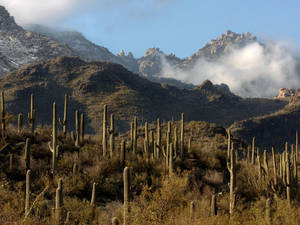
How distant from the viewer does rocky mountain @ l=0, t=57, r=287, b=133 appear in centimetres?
7656

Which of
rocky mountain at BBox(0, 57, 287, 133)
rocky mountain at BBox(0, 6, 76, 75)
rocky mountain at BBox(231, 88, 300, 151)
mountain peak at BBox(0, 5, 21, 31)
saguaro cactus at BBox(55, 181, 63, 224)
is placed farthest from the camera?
mountain peak at BBox(0, 5, 21, 31)

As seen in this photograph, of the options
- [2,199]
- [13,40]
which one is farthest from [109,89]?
[13,40]

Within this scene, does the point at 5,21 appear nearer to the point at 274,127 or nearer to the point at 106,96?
the point at 106,96

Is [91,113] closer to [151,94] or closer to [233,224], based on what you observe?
[151,94]

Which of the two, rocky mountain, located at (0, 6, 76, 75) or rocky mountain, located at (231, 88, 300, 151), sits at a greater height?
rocky mountain, located at (0, 6, 76, 75)

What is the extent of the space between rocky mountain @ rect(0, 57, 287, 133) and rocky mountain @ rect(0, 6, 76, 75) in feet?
166

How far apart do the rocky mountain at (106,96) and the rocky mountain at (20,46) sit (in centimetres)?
5055

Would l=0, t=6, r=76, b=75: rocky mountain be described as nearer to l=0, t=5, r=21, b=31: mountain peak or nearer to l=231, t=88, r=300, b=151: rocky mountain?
l=0, t=5, r=21, b=31: mountain peak

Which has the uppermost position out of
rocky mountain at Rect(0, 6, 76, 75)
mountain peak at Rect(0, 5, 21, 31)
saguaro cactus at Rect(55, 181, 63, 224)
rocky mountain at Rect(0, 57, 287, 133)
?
mountain peak at Rect(0, 5, 21, 31)

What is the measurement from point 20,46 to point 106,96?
92374 millimetres

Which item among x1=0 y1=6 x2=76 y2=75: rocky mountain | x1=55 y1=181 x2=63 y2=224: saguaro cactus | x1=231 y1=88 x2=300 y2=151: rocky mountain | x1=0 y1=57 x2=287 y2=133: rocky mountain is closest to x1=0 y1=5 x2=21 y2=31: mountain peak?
x1=0 y1=6 x2=76 y2=75: rocky mountain

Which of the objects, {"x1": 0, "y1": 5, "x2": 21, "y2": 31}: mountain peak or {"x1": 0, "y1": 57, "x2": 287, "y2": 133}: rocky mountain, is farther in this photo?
{"x1": 0, "y1": 5, "x2": 21, "y2": 31}: mountain peak

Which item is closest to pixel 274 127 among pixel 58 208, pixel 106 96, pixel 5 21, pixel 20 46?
pixel 106 96

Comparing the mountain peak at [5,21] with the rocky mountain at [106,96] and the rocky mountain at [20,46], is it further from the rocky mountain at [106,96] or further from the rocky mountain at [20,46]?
the rocky mountain at [106,96]
